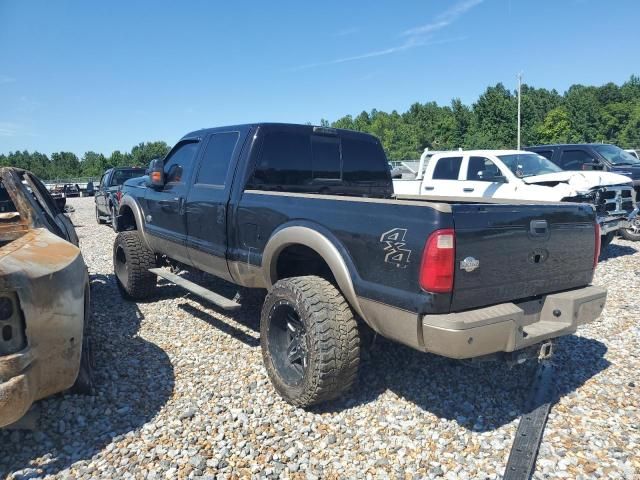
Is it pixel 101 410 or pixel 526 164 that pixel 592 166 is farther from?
pixel 101 410

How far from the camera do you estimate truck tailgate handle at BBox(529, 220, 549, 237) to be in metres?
2.92

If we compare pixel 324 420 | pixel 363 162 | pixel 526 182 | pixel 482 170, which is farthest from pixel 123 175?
pixel 324 420

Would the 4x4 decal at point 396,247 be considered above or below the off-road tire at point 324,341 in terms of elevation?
above

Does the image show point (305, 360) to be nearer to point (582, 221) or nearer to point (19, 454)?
point (19, 454)

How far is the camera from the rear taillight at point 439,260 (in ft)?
8.35

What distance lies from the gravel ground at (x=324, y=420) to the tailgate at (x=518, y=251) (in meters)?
0.92

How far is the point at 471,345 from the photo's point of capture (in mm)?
2598

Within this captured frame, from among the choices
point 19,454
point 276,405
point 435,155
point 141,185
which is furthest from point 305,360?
point 435,155

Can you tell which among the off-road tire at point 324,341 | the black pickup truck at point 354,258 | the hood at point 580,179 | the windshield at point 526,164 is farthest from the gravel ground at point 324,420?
the windshield at point 526,164

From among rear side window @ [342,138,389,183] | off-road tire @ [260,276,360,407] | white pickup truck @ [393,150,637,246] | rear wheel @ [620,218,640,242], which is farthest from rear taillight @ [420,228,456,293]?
rear wheel @ [620,218,640,242]

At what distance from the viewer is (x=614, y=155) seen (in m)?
10.6

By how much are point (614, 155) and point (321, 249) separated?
1011 centimetres

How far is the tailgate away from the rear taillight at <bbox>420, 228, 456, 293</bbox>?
5cm

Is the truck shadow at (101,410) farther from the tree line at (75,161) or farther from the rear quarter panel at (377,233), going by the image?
the tree line at (75,161)
